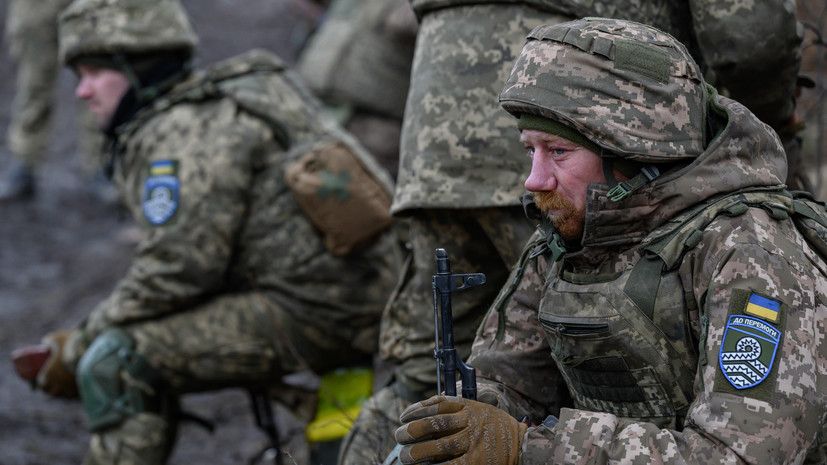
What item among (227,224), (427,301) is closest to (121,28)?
(227,224)

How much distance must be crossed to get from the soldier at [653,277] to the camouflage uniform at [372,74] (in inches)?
171

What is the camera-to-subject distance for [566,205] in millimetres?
2520

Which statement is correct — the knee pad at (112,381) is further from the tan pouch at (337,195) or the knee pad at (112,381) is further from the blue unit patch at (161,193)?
the tan pouch at (337,195)

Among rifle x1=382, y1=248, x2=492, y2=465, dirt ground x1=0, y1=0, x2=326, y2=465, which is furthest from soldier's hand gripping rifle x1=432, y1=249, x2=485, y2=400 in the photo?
dirt ground x1=0, y1=0, x2=326, y2=465

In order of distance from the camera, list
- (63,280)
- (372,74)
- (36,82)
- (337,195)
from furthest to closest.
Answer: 1. (36,82)
2. (63,280)
3. (372,74)
4. (337,195)

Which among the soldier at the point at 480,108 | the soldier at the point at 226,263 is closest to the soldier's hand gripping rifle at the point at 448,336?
the soldier at the point at 480,108

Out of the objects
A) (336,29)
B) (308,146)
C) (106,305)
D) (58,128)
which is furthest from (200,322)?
(58,128)

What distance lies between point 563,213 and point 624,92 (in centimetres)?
32

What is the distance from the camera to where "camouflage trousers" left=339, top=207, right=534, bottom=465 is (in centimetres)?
338

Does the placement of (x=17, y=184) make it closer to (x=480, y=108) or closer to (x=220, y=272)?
(x=220, y=272)

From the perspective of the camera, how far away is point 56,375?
497 centimetres

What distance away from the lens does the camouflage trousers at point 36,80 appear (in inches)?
344

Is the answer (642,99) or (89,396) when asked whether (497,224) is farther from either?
(89,396)

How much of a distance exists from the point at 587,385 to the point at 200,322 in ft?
8.19
